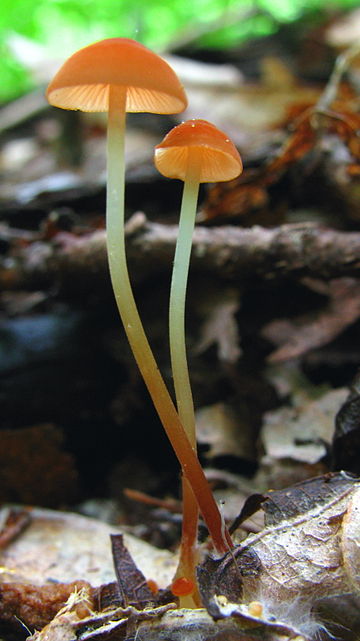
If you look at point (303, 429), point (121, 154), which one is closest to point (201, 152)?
point (121, 154)

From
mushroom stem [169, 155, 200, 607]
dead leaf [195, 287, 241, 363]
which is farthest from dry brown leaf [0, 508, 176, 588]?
dead leaf [195, 287, 241, 363]

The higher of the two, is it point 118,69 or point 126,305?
point 118,69

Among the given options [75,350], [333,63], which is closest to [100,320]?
[75,350]

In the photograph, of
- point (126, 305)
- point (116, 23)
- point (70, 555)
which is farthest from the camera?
point (116, 23)

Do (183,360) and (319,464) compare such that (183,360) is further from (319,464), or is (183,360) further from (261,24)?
(261,24)

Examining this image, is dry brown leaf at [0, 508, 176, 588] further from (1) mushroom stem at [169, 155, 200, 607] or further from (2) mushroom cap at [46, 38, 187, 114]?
(2) mushroom cap at [46, 38, 187, 114]

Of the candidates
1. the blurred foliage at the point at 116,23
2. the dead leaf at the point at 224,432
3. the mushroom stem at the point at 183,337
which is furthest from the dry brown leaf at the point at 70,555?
the blurred foliage at the point at 116,23

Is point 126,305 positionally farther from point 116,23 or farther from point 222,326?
point 116,23
